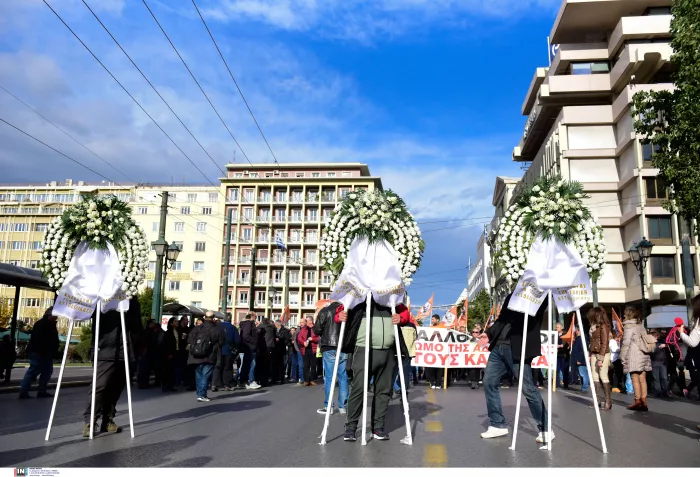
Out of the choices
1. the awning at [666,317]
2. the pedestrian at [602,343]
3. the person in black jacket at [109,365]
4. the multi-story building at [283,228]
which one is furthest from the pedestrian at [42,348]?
the multi-story building at [283,228]

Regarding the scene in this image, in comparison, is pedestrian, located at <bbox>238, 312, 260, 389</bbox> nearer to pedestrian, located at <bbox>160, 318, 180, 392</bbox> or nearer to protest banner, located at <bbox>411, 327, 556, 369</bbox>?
pedestrian, located at <bbox>160, 318, 180, 392</bbox>

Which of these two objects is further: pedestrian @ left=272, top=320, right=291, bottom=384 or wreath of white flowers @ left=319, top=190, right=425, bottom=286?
pedestrian @ left=272, top=320, right=291, bottom=384

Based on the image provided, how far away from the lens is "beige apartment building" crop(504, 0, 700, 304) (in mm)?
47656

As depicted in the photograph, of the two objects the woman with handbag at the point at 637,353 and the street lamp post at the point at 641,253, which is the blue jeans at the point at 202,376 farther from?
the street lamp post at the point at 641,253


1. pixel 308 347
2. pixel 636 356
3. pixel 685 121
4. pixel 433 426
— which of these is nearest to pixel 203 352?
pixel 308 347

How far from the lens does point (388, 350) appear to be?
7.80 meters

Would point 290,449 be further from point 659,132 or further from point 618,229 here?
point 618,229

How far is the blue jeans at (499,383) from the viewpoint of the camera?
7.57m

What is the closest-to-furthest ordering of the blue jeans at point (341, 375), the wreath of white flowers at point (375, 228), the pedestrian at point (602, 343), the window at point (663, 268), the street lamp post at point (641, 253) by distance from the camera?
the wreath of white flowers at point (375, 228)
the blue jeans at point (341, 375)
the pedestrian at point (602, 343)
the street lamp post at point (641, 253)
the window at point (663, 268)

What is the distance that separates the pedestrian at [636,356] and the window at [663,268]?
129 feet

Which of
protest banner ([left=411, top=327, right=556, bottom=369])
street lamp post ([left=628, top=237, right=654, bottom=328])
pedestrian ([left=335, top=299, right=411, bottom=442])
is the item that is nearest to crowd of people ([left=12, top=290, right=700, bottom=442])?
Answer: pedestrian ([left=335, top=299, right=411, bottom=442])

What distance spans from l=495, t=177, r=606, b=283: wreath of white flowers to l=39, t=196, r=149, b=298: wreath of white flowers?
5026 mm

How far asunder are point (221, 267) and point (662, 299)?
63.3 metres

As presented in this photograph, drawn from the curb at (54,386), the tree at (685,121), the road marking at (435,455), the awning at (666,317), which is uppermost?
the tree at (685,121)
